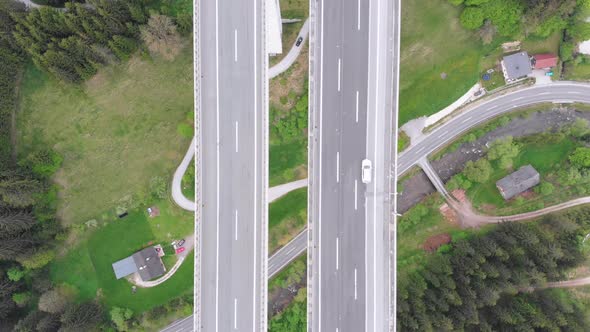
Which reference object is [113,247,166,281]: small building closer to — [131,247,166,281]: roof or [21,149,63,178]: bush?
[131,247,166,281]: roof

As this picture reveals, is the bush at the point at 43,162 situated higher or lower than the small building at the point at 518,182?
higher

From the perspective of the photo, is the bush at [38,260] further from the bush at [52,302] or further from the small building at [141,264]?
the small building at [141,264]

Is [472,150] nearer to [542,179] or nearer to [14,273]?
[542,179]

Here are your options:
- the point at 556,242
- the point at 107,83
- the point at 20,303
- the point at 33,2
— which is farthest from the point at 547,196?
the point at 33,2

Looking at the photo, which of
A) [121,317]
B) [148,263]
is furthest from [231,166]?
[121,317]

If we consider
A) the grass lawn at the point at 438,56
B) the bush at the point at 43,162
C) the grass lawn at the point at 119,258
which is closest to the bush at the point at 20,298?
the grass lawn at the point at 119,258
